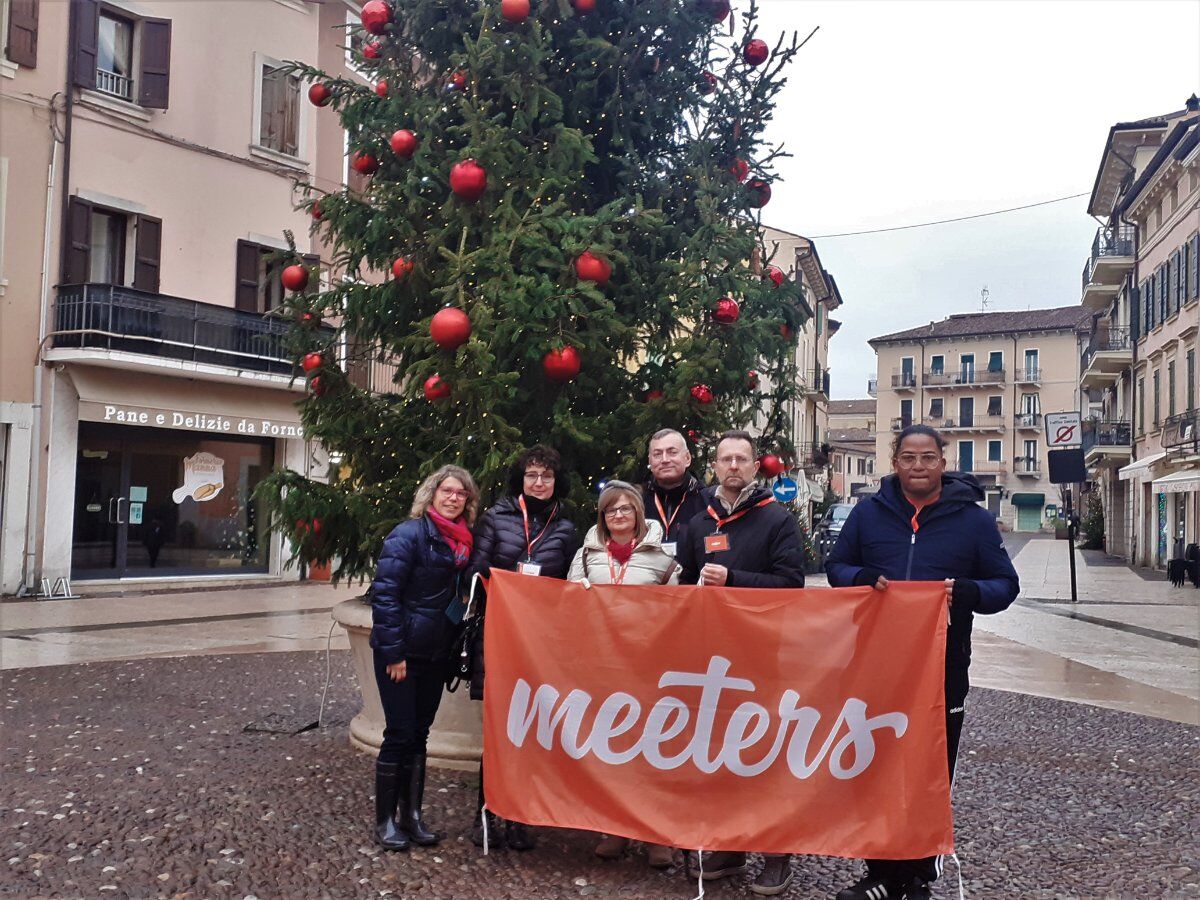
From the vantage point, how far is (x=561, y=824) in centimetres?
484

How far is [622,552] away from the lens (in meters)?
5.05

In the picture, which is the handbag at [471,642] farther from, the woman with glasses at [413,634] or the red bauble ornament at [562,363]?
the red bauble ornament at [562,363]

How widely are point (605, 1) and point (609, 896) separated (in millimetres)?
5144

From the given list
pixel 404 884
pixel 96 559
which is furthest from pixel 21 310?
pixel 404 884

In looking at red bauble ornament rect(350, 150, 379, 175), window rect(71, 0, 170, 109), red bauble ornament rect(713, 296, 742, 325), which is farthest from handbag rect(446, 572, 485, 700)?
window rect(71, 0, 170, 109)

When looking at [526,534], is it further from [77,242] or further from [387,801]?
[77,242]

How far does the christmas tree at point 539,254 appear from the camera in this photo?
627 centimetres

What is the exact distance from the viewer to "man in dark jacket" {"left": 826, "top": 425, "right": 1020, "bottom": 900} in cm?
449

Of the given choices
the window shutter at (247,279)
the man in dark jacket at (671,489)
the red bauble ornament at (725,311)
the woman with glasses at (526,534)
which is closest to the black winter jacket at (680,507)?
the man in dark jacket at (671,489)

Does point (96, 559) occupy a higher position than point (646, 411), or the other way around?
point (646, 411)

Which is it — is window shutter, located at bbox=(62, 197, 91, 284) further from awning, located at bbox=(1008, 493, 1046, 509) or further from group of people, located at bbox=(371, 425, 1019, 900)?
awning, located at bbox=(1008, 493, 1046, 509)

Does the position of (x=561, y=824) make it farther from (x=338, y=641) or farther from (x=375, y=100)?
(x=338, y=641)

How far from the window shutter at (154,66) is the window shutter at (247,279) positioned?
10.00 feet

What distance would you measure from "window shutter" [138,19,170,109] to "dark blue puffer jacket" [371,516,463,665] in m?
17.2
